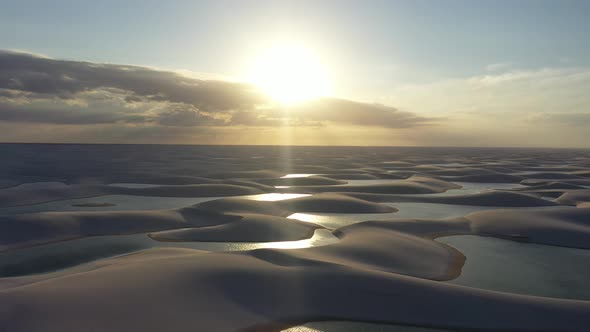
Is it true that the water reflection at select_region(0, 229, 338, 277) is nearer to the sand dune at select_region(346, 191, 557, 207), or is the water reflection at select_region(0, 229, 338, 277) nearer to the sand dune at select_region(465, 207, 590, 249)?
the sand dune at select_region(465, 207, 590, 249)

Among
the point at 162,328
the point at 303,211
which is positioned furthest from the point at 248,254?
the point at 303,211

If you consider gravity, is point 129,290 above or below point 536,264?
above

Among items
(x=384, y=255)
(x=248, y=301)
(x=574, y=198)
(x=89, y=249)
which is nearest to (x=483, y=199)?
(x=574, y=198)

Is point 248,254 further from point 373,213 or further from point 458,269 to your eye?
point 373,213

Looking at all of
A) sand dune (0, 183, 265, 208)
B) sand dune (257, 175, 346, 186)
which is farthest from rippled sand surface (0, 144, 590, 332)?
sand dune (257, 175, 346, 186)

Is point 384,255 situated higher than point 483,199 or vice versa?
point 384,255

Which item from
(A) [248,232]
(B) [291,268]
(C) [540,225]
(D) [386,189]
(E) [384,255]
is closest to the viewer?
(B) [291,268]

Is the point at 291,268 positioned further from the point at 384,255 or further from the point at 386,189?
the point at 386,189

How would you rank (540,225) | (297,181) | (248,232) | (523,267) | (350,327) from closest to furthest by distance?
1. (350,327)
2. (523,267)
3. (248,232)
4. (540,225)
5. (297,181)
